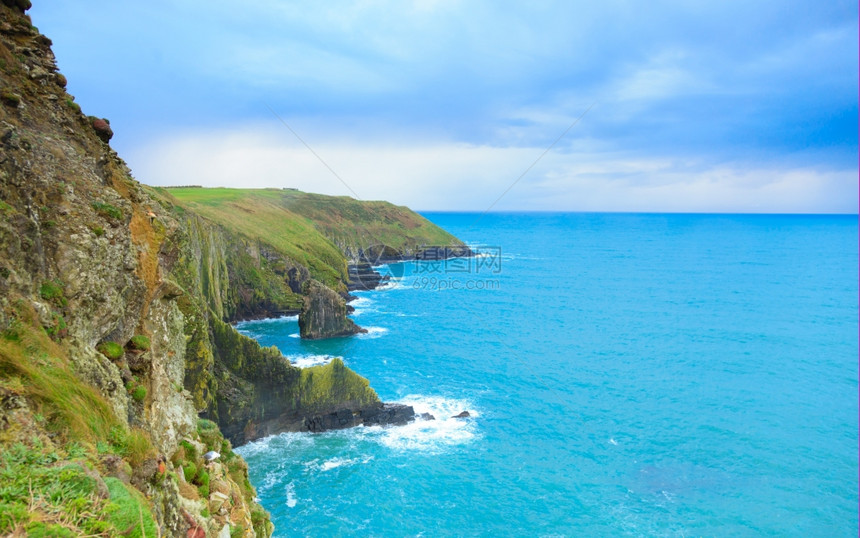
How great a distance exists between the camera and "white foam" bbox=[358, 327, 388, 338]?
68938 mm

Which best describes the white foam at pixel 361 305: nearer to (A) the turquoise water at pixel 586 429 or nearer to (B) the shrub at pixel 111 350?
(A) the turquoise water at pixel 586 429

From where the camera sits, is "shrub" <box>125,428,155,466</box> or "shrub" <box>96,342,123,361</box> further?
"shrub" <box>96,342,123,361</box>

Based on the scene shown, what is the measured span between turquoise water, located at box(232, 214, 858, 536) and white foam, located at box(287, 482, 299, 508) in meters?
0.13

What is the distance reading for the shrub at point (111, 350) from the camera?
1327 cm

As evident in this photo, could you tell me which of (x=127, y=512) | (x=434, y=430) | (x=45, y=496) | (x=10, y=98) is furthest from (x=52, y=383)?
(x=434, y=430)

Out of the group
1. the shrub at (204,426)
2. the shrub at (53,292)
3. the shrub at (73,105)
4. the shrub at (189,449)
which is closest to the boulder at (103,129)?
the shrub at (73,105)

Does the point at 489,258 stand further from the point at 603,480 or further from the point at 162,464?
the point at 162,464

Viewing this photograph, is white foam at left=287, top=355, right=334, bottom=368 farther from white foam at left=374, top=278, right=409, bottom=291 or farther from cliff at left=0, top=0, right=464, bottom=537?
white foam at left=374, top=278, right=409, bottom=291

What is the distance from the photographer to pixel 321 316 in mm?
66875

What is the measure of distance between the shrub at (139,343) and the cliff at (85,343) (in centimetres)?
3

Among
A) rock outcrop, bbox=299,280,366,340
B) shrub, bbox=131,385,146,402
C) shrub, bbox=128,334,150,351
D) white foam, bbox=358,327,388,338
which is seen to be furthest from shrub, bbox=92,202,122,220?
white foam, bbox=358,327,388,338

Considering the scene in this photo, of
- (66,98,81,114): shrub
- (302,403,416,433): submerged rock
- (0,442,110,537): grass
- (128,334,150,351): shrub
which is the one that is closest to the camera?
(0,442,110,537): grass

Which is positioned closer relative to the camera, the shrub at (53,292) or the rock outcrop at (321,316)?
the shrub at (53,292)

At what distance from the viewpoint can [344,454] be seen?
37062 millimetres
